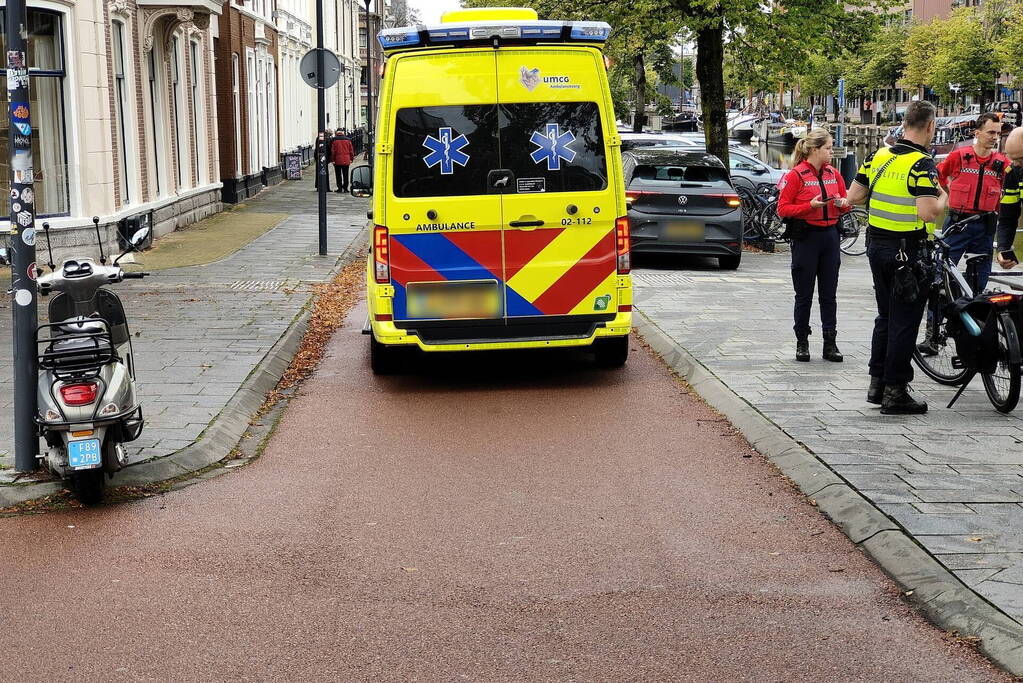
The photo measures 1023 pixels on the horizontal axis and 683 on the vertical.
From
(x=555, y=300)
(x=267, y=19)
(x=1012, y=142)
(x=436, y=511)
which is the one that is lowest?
(x=436, y=511)

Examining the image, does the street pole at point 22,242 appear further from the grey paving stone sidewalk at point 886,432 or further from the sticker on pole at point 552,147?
the grey paving stone sidewalk at point 886,432

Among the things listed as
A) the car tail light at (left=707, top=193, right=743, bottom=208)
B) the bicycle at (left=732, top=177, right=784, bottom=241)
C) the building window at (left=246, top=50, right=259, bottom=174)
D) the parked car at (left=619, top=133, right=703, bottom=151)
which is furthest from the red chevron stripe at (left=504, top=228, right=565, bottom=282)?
the building window at (left=246, top=50, right=259, bottom=174)

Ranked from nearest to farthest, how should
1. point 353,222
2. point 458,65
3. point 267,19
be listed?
point 458,65, point 353,222, point 267,19

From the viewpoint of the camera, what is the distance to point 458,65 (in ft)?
29.2

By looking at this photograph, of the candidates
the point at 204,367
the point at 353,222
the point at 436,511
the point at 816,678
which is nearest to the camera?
the point at 816,678

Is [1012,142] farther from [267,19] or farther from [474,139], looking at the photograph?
[267,19]

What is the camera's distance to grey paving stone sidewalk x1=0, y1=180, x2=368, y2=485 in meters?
7.75

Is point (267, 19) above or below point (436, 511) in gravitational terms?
above

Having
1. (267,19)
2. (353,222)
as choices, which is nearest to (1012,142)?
(353,222)

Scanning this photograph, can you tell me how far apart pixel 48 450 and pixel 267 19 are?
29.2 m

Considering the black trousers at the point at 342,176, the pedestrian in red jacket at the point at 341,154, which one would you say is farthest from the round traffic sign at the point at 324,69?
the black trousers at the point at 342,176

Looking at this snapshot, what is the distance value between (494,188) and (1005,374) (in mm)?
3660

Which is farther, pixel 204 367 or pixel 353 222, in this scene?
pixel 353 222

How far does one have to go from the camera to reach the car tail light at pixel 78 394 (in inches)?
236
